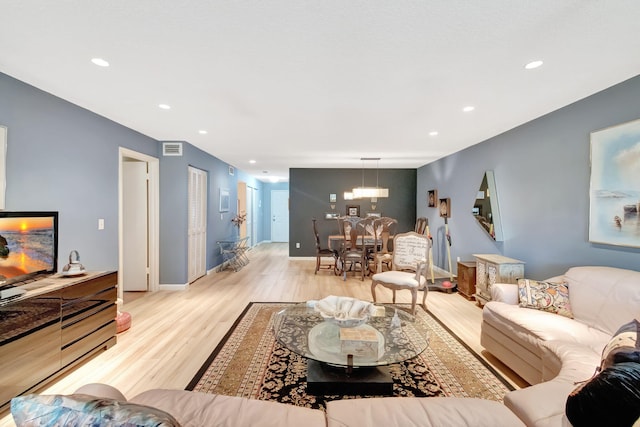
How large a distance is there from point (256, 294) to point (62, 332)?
8.52 feet

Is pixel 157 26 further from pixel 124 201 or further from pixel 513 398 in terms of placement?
pixel 124 201

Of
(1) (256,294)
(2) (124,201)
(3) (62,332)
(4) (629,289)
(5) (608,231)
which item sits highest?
(2) (124,201)

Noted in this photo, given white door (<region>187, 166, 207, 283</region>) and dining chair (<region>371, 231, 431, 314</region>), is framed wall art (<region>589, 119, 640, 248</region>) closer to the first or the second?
dining chair (<region>371, 231, 431, 314</region>)

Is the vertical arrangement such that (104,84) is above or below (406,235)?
above

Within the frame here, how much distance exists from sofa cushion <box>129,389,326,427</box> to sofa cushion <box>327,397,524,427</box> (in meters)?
0.11

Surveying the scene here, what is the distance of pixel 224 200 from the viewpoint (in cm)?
693

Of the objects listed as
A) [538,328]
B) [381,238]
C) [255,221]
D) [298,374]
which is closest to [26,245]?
[298,374]

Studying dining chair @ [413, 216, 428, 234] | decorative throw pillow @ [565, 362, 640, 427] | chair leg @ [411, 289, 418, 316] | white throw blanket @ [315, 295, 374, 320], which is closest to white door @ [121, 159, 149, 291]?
white throw blanket @ [315, 295, 374, 320]

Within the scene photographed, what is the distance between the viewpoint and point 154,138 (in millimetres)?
4625

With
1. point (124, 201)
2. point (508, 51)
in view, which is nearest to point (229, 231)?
point (124, 201)

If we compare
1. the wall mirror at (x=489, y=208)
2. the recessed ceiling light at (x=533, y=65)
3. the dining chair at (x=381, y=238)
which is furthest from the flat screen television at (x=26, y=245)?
the wall mirror at (x=489, y=208)

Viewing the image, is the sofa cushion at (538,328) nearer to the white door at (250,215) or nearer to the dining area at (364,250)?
the dining area at (364,250)

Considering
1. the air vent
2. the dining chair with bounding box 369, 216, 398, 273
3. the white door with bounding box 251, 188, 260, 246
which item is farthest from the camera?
the white door with bounding box 251, 188, 260, 246

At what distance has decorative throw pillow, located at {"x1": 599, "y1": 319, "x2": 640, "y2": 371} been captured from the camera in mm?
1013
